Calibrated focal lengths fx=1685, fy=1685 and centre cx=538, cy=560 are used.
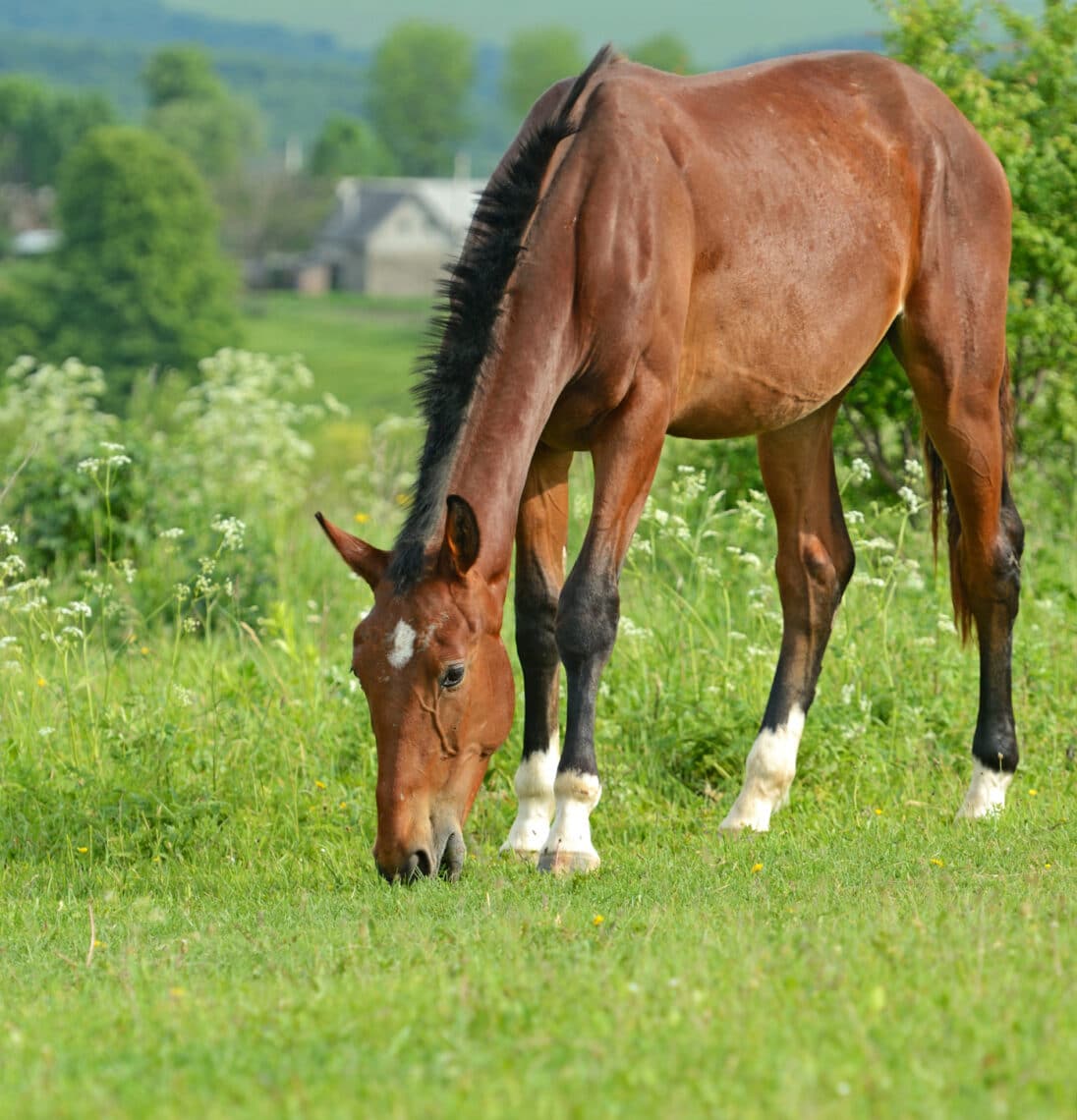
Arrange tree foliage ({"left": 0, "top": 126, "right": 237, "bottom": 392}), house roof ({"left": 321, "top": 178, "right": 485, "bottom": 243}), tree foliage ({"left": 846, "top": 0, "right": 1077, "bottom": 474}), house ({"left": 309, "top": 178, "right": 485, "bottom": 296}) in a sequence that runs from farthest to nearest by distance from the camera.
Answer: house roof ({"left": 321, "top": 178, "right": 485, "bottom": 243})
house ({"left": 309, "top": 178, "right": 485, "bottom": 296})
tree foliage ({"left": 0, "top": 126, "right": 237, "bottom": 392})
tree foliage ({"left": 846, "top": 0, "right": 1077, "bottom": 474})

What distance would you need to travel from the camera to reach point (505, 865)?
18.9 ft

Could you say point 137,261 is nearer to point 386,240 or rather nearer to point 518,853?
point 386,240

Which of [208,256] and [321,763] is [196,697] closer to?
[321,763]

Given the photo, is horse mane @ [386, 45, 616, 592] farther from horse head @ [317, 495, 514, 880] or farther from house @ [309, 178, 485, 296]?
house @ [309, 178, 485, 296]

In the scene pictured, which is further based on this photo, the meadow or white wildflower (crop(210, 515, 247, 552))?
white wildflower (crop(210, 515, 247, 552))

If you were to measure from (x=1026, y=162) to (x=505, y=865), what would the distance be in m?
5.61

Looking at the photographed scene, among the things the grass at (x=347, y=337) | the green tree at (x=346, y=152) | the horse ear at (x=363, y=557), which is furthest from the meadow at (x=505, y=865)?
the green tree at (x=346, y=152)

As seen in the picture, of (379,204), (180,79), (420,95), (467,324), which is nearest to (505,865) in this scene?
(467,324)

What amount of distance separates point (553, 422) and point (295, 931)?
6.62 ft

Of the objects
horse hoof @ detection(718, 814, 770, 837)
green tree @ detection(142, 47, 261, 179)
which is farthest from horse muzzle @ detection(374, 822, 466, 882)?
green tree @ detection(142, 47, 261, 179)

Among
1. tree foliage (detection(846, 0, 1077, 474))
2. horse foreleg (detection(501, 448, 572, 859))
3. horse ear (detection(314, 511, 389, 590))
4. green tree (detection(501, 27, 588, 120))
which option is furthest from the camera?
green tree (detection(501, 27, 588, 120))

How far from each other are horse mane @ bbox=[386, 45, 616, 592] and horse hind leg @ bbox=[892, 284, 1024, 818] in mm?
1886

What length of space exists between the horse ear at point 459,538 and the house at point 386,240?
326 ft

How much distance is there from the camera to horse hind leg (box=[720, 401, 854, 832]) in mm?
6715
